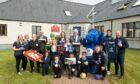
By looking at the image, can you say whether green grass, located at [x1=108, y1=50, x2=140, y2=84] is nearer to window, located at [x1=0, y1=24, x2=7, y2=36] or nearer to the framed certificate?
the framed certificate

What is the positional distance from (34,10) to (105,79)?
70.0 ft

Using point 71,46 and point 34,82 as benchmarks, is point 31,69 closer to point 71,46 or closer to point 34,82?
point 34,82

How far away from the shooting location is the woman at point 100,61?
31.0 feet

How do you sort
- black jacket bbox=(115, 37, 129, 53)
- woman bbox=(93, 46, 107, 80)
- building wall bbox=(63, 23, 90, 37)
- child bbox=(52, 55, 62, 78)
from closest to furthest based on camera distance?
black jacket bbox=(115, 37, 129, 53)
woman bbox=(93, 46, 107, 80)
child bbox=(52, 55, 62, 78)
building wall bbox=(63, 23, 90, 37)

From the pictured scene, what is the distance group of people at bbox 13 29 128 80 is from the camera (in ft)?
31.3

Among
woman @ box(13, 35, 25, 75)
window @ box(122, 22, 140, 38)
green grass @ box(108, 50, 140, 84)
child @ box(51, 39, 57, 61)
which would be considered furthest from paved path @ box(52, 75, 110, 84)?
window @ box(122, 22, 140, 38)

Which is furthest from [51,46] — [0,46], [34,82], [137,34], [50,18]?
[50,18]

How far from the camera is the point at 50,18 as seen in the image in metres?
29.3

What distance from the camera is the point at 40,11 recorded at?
2955 centimetres

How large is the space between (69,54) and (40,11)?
20.5 meters

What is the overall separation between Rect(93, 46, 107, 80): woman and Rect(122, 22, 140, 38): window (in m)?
11.6

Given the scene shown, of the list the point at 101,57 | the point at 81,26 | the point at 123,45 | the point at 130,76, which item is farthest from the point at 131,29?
the point at 101,57

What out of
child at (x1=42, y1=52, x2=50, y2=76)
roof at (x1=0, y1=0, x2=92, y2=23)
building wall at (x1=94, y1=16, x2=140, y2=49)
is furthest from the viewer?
roof at (x1=0, y1=0, x2=92, y2=23)

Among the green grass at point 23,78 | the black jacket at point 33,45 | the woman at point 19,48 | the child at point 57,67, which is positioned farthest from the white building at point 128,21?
the woman at point 19,48
